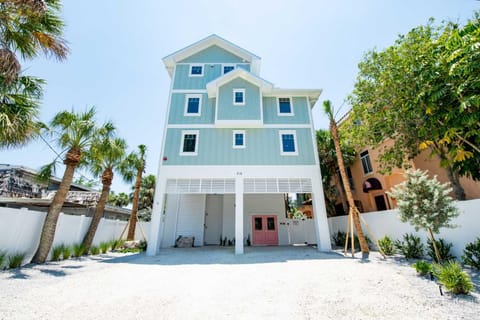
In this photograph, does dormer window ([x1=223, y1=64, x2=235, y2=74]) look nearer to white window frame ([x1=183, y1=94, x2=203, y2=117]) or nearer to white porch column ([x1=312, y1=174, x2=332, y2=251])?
white window frame ([x1=183, y1=94, x2=203, y2=117])

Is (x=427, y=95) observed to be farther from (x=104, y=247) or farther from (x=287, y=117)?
(x=104, y=247)

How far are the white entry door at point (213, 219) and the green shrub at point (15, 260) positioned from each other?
10.1 m

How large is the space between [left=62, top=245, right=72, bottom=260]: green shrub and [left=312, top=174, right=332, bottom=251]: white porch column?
12749mm

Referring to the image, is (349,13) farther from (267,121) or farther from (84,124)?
(84,124)

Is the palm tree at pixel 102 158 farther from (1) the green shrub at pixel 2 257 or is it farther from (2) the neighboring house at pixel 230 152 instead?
(1) the green shrub at pixel 2 257

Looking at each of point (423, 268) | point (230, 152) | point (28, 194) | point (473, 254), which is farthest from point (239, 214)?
point (28, 194)

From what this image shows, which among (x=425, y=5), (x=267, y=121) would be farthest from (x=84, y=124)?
(x=425, y=5)

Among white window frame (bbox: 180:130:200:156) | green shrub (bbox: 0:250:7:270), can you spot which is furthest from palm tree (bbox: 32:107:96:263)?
white window frame (bbox: 180:130:200:156)

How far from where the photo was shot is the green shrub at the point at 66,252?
29.9 feet

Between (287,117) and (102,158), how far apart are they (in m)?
11.5

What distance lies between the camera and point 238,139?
12672 millimetres

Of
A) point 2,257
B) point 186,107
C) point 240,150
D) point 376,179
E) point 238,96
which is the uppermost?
point 238,96

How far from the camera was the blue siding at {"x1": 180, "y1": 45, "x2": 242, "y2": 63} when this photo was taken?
1520 cm

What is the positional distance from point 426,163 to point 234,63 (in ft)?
48.4
